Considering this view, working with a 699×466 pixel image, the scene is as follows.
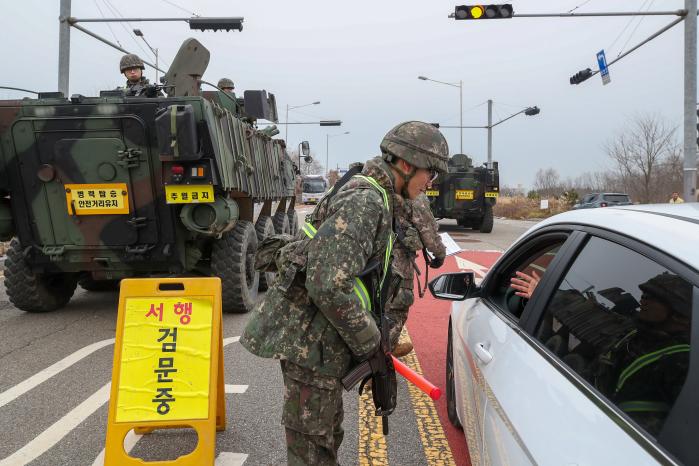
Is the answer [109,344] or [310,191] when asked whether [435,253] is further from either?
[310,191]

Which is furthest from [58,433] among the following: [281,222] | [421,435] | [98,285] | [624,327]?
[281,222]

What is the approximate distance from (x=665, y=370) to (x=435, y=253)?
3.60m

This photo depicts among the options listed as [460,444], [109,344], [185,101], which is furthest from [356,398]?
[185,101]

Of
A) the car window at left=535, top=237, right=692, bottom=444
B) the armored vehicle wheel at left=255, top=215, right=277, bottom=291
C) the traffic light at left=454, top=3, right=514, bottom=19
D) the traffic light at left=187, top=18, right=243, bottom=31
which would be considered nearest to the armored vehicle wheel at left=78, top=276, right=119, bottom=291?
the armored vehicle wheel at left=255, top=215, right=277, bottom=291

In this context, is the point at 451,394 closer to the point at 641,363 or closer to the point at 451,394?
the point at 451,394

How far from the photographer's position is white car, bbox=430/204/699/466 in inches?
50.6

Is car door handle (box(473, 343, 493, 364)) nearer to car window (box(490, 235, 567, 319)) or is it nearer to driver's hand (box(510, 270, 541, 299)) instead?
car window (box(490, 235, 567, 319))

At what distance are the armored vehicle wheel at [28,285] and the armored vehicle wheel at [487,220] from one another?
14.3 metres

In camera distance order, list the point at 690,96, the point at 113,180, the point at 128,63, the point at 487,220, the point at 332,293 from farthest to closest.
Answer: the point at 487,220 < the point at 690,96 < the point at 128,63 < the point at 113,180 < the point at 332,293

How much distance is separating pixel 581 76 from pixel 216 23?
10003 millimetres

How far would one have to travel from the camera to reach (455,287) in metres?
2.91

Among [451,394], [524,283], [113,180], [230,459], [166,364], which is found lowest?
[230,459]

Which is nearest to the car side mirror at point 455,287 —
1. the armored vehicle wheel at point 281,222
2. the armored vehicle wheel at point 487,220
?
the armored vehicle wheel at point 281,222

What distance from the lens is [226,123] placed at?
6051mm
